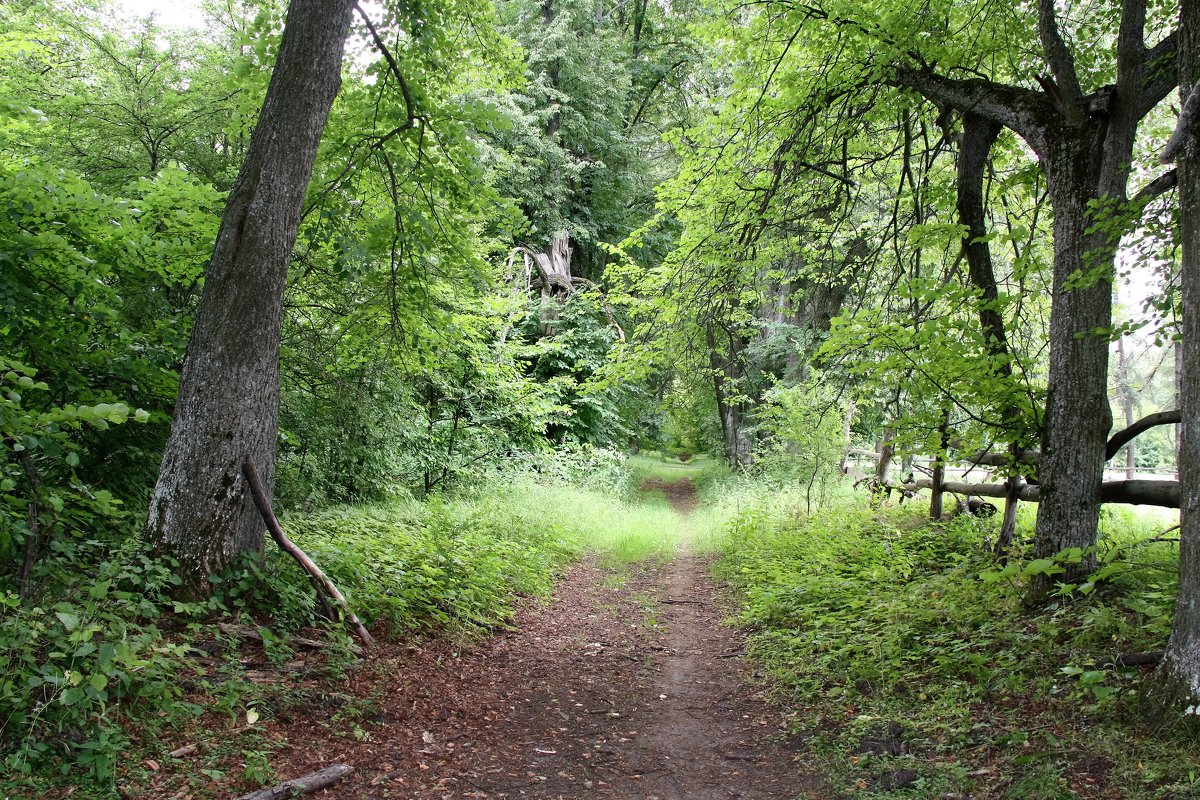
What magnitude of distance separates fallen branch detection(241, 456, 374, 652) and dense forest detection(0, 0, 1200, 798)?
0.14ft

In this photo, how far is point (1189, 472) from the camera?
11.9ft

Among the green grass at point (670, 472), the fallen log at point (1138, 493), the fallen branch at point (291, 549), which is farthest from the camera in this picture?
the green grass at point (670, 472)

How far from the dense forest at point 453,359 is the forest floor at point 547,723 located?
116 mm

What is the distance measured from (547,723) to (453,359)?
6.22m

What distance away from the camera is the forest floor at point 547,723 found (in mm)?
3848

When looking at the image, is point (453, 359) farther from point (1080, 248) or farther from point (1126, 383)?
point (1126, 383)

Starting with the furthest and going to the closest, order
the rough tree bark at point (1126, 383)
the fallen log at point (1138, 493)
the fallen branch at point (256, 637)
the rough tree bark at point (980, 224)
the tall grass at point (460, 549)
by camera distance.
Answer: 1. the rough tree bark at point (1126, 383)
2. the rough tree bark at point (980, 224)
3. the tall grass at point (460, 549)
4. the fallen log at point (1138, 493)
5. the fallen branch at point (256, 637)

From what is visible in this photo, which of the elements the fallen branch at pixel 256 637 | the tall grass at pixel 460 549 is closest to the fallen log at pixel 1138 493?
the tall grass at pixel 460 549

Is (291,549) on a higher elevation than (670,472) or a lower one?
higher

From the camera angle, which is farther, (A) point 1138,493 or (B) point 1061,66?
(B) point 1061,66

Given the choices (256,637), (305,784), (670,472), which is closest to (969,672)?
(305,784)

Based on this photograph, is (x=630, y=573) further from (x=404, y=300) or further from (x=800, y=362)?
(x=800, y=362)

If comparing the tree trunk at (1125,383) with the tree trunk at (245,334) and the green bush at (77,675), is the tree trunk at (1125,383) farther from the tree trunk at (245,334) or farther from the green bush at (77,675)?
the green bush at (77,675)

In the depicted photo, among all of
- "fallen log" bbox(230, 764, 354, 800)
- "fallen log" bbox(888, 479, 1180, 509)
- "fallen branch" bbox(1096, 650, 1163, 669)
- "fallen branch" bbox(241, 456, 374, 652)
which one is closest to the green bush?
"fallen log" bbox(230, 764, 354, 800)
